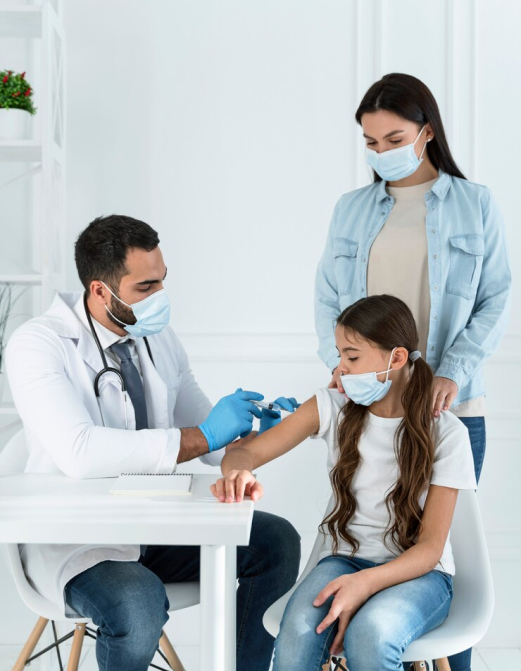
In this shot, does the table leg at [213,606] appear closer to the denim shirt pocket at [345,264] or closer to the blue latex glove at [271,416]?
the blue latex glove at [271,416]

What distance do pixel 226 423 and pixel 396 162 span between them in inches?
27.8

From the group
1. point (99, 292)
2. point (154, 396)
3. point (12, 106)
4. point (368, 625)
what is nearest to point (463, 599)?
point (368, 625)

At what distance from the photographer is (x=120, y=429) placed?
1534 mm

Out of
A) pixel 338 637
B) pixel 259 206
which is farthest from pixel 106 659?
pixel 259 206

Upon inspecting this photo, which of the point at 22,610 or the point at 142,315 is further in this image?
the point at 22,610

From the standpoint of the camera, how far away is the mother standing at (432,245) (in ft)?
5.67

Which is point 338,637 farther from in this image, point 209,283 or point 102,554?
point 209,283

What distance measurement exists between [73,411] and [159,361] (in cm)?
34

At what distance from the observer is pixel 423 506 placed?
1516 mm

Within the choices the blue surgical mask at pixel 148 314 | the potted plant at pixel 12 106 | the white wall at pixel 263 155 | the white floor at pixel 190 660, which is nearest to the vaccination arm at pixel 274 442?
the blue surgical mask at pixel 148 314

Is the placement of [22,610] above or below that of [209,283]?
below

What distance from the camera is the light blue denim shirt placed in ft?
5.68

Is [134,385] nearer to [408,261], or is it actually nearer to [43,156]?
[408,261]

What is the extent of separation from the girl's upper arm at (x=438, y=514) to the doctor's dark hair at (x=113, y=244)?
785 millimetres
